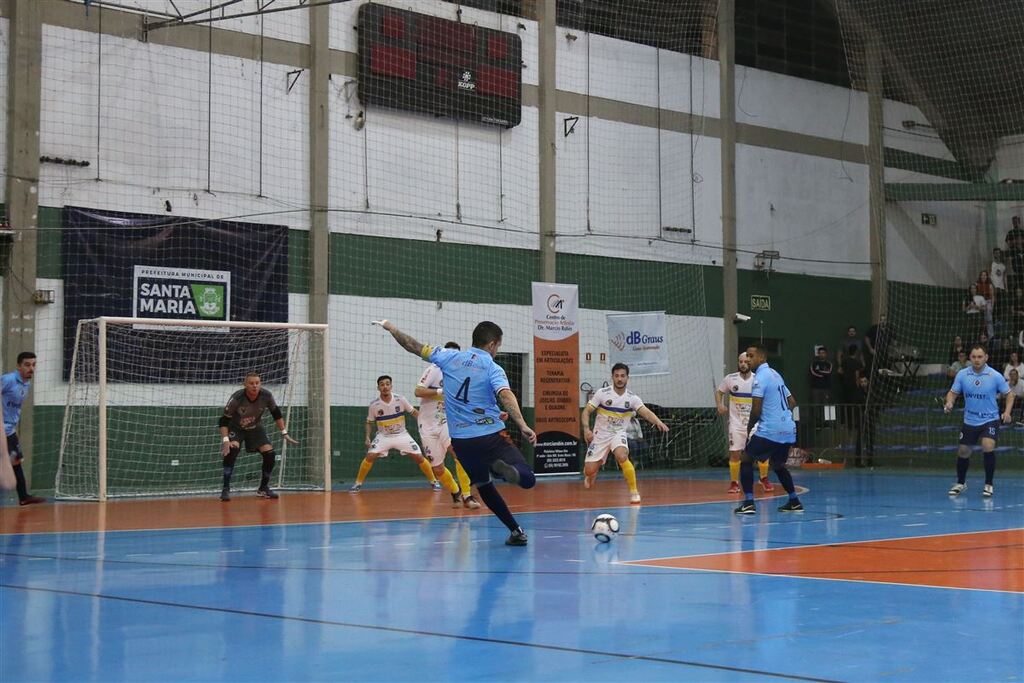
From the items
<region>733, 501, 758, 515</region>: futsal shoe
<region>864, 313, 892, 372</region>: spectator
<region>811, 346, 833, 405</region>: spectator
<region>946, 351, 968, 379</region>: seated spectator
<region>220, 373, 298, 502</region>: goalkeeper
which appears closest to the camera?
<region>733, 501, 758, 515</region>: futsal shoe

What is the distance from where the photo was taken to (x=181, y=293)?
81.1 ft

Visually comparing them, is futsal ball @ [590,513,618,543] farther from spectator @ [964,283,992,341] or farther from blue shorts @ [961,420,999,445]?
spectator @ [964,283,992,341]

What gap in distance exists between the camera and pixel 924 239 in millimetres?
38062

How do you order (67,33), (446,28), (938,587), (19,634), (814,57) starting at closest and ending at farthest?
(19,634)
(938,587)
(67,33)
(446,28)
(814,57)

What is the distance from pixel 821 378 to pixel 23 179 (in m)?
21.6

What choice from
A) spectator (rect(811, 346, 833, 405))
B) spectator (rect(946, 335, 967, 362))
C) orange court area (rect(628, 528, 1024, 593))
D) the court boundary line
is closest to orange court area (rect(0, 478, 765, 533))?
orange court area (rect(628, 528, 1024, 593))

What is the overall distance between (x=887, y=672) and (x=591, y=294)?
25.5 m

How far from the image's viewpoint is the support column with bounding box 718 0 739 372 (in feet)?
111

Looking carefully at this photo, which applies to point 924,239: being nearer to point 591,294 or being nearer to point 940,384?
point 940,384

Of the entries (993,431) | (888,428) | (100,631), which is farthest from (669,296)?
(100,631)

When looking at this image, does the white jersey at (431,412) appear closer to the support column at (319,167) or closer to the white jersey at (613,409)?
the white jersey at (613,409)

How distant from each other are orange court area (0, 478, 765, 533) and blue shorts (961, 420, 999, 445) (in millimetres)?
3916

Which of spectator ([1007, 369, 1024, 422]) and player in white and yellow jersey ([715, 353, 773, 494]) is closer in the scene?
player in white and yellow jersey ([715, 353, 773, 494])

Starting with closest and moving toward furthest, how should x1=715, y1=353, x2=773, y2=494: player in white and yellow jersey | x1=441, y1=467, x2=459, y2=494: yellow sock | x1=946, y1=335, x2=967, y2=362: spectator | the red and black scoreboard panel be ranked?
x1=441, y1=467, x2=459, y2=494: yellow sock → x1=715, y1=353, x2=773, y2=494: player in white and yellow jersey → the red and black scoreboard panel → x1=946, y1=335, x2=967, y2=362: spectator
